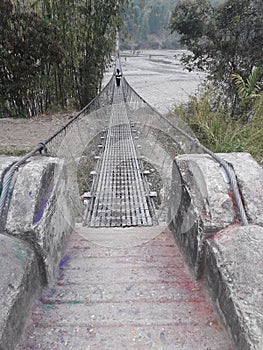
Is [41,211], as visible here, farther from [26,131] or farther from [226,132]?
[26,131]

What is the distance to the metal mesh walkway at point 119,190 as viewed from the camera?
2.42 m

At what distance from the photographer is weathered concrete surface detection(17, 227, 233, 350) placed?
0.93 metres

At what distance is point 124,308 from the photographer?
1071 millimetres

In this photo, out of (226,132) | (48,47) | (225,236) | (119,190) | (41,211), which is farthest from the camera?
(48,47)

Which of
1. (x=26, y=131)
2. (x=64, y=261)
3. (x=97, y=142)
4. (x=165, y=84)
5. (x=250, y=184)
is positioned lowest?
(x=165, y=84)

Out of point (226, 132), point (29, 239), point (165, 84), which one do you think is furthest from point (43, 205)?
point (165, 84)

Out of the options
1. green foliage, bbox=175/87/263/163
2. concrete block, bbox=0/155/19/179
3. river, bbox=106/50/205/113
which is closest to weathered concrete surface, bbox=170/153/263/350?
concrete block, bbox=0/155/19/179

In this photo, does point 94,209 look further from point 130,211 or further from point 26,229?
point 26,229

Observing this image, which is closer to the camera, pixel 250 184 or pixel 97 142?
pixel 250 184

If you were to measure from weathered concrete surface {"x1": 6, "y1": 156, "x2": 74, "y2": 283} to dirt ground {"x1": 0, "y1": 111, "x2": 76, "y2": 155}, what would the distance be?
9.17 ft

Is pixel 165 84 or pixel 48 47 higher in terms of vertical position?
pixel 48 47

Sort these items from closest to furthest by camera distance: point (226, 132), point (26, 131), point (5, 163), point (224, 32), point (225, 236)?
point (225, 236)
point (5, 163)
point (226, 132)
point (224, 32)
point (26, 131)

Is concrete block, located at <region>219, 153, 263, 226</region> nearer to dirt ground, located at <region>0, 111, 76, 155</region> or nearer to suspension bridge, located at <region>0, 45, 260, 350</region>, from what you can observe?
suspension bridge, located at <region>0, 45, 260, 350</region>

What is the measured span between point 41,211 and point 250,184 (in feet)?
2.80
